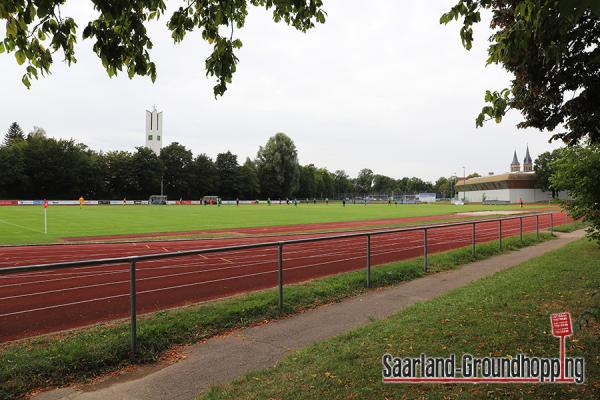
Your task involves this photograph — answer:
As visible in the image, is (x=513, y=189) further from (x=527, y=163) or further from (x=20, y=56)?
(x=20, y=56)

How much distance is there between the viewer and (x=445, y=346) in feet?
15.6

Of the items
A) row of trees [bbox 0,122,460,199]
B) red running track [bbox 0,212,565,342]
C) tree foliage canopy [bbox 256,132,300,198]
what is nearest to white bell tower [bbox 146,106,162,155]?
row of trees [bbox 0,122,460,199]

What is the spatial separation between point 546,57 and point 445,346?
3.18 meters

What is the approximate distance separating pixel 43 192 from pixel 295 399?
95371 mm

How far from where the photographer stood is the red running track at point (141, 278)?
734 cm

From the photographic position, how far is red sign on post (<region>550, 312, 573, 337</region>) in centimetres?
273

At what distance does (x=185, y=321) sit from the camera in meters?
6.27

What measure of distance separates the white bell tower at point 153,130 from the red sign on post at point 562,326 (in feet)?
409

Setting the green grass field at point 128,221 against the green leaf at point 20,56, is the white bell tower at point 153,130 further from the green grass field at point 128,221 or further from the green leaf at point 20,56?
the green leaf at point 20,56

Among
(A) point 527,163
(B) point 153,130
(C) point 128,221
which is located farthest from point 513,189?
(C) point 128,221

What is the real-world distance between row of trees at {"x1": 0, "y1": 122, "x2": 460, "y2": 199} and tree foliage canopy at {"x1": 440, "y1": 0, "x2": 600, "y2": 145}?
90729 millimetres

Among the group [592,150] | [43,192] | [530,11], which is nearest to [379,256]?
[592,150]

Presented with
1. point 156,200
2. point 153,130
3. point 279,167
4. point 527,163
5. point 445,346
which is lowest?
point 445,346

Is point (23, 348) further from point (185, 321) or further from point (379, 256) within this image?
point (379, 256)
